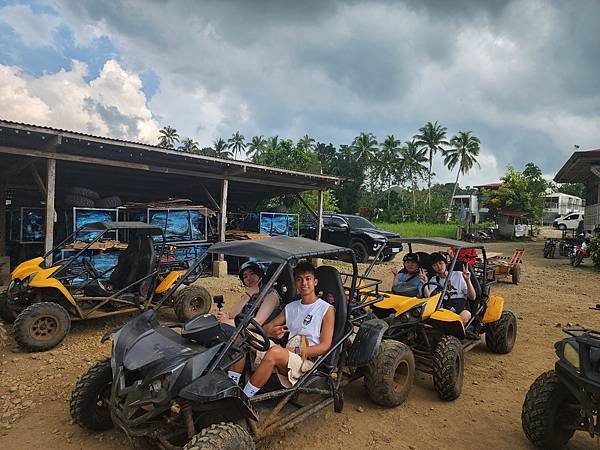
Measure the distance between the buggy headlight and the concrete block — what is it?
8904mm

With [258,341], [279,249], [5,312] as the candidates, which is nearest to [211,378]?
[258,341]

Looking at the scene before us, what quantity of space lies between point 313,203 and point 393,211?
1788cm

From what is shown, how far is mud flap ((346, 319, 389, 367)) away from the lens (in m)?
3.33

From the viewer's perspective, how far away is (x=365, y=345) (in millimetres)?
3395

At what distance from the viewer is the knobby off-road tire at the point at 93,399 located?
295cm

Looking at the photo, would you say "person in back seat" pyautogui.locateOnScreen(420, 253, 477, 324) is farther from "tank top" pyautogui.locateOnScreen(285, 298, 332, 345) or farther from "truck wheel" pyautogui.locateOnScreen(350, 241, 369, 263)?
"truck wheel" pyautogui.locateOnScreen(350, 241, 369, 263)

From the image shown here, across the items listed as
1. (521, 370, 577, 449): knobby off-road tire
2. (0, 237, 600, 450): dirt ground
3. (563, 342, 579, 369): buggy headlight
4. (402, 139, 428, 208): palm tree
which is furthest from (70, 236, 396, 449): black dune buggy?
(402, 139, 428, 208): palm tree

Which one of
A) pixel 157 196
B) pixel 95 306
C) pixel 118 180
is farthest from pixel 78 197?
pixel 95 306

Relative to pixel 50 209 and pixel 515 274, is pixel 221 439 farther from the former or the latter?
pixel 515 274

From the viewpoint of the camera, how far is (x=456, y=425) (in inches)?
135

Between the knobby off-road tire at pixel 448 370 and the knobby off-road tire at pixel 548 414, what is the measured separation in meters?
0.80

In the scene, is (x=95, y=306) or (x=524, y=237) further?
(x=524, y=237)

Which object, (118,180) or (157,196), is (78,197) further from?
(157,196)

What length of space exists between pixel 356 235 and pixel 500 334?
886 centimetres
